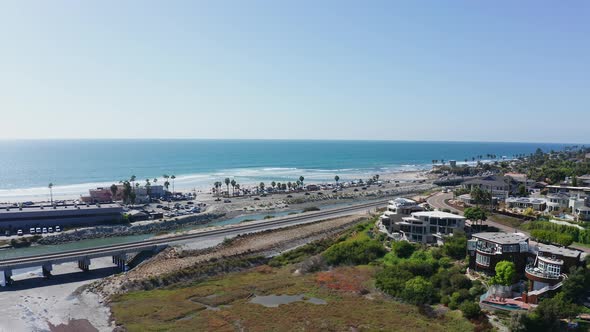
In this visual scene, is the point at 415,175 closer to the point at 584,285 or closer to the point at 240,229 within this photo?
the point at 240,229

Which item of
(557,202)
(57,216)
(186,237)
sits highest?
(557,202)

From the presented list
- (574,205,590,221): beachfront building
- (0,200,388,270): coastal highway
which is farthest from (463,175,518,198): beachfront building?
(0,200,388,270): coastal highway

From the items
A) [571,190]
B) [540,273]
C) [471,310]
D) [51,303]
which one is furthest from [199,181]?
[540,273]

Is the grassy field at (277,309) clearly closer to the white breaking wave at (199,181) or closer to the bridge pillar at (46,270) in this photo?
the bridge pillar at (46,270)

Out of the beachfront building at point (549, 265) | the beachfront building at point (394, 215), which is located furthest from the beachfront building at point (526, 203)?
the beachfront building at point (549, 265)

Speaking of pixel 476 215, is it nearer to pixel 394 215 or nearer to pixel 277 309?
pixel 394 215

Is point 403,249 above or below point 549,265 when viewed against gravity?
below
